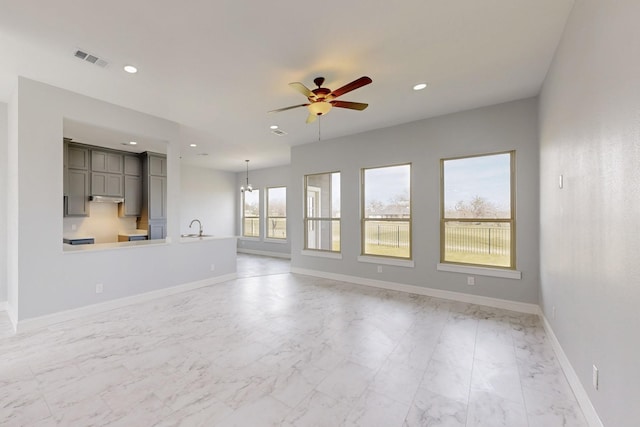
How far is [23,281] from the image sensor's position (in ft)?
10.4

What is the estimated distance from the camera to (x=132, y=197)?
21.7 ft

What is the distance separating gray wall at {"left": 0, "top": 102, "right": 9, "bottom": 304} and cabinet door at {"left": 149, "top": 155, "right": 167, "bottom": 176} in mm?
2686

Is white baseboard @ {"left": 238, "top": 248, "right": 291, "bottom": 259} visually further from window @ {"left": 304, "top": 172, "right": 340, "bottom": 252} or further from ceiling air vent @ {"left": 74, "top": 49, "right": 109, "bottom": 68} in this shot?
ceiling air vent @ {"left": 74, "top": 49, "right": 109, "bottom": 68}

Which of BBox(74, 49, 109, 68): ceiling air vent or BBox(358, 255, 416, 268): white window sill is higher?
BBox(74, 49, 109, 68): ceiling air vent

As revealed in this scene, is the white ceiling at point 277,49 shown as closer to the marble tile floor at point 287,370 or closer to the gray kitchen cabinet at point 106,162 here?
the gray kitchen cabinet at point 106,162

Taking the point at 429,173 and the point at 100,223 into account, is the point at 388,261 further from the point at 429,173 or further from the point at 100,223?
the point at 100,223

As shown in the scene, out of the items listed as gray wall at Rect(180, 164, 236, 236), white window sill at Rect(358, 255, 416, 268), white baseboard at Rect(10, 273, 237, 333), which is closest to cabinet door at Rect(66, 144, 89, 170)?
gray wall at Rect(180, 164, 236, 236)

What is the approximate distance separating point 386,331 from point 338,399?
52.9 inches

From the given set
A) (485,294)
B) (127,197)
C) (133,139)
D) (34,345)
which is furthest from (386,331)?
(127,197)

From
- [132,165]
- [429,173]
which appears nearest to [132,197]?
[132,165]

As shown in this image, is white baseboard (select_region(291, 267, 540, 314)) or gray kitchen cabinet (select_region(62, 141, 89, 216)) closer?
white baseboard (select_region(291, 267, 540, 314))

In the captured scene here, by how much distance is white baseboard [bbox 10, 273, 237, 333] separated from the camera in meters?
3.22

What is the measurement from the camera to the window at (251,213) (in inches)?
381

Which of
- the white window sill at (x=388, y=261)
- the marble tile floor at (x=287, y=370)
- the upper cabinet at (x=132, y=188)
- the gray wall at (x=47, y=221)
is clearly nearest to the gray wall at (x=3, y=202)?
the gray wall at (x=47, y=221)
